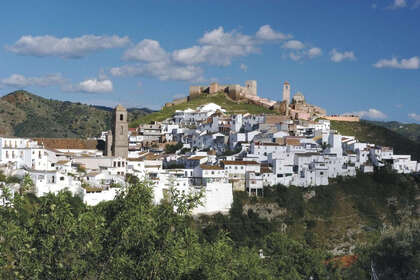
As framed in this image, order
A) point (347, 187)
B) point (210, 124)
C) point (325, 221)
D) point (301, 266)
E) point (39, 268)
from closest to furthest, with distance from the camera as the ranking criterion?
point (39, 268) → point (301, 266) → point (325, 221) → point (347, 187) → point (210, 124)

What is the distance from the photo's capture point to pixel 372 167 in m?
57.2

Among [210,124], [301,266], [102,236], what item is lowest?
[301,266]

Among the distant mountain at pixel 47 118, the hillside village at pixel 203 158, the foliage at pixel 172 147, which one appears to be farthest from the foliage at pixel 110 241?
the distant mountain at pixel 47 118

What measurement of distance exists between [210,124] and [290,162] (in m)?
19.3

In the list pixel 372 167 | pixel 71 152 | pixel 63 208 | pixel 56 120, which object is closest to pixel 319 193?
pixel 372 167

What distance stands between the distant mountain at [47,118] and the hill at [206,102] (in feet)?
51.0

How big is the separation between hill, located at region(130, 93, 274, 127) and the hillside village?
39.1ft

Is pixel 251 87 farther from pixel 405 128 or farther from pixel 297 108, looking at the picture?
pixel 405 128

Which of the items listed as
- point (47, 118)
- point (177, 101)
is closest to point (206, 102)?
point (177, 101)

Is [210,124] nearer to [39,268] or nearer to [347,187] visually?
[347,187]

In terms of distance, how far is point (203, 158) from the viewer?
54.6 metres

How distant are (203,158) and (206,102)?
4032 cm

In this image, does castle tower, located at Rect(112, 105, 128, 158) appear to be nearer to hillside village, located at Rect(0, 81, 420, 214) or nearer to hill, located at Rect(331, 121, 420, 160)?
hillside village, located at Rect(0, 81, 420, 214)

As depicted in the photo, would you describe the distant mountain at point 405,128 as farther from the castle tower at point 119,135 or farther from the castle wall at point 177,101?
the castle tower at point 119,135
